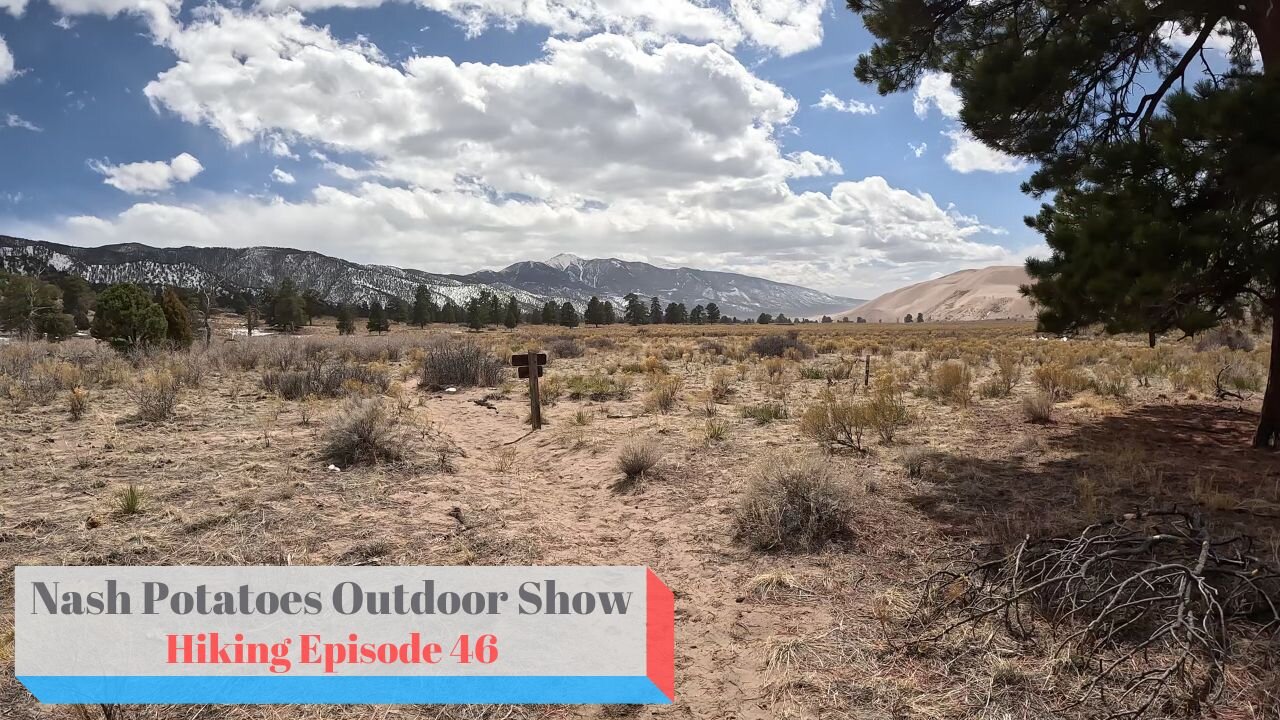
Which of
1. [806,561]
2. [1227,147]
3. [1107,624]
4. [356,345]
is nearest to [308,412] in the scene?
[806,561]

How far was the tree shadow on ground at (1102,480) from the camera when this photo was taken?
495 centimetres

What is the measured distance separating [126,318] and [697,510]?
20.9m

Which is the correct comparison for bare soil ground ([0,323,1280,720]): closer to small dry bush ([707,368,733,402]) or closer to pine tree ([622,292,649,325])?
small dry bush ([707,368,733,402])

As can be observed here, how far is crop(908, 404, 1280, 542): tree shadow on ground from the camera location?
4.95 meters

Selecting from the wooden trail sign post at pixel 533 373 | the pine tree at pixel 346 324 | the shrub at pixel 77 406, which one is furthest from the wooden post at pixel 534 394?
the pine tree at pixel 346 324

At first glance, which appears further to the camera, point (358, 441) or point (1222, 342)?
point (1222, 342)

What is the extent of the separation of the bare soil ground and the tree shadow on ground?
0.03 m

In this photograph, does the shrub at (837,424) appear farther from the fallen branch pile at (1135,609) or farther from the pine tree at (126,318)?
the pine tree at (126,318)

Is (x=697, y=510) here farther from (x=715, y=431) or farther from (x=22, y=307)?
(x=22, y=307)

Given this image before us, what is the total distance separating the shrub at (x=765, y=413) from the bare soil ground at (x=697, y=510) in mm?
172

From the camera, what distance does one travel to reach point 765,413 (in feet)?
31.7

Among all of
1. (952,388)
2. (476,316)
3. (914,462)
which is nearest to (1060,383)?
(952,388)

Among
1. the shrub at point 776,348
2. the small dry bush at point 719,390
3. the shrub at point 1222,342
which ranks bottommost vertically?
the small dry bush at point 719,390

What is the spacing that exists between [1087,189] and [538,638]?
7.09m
